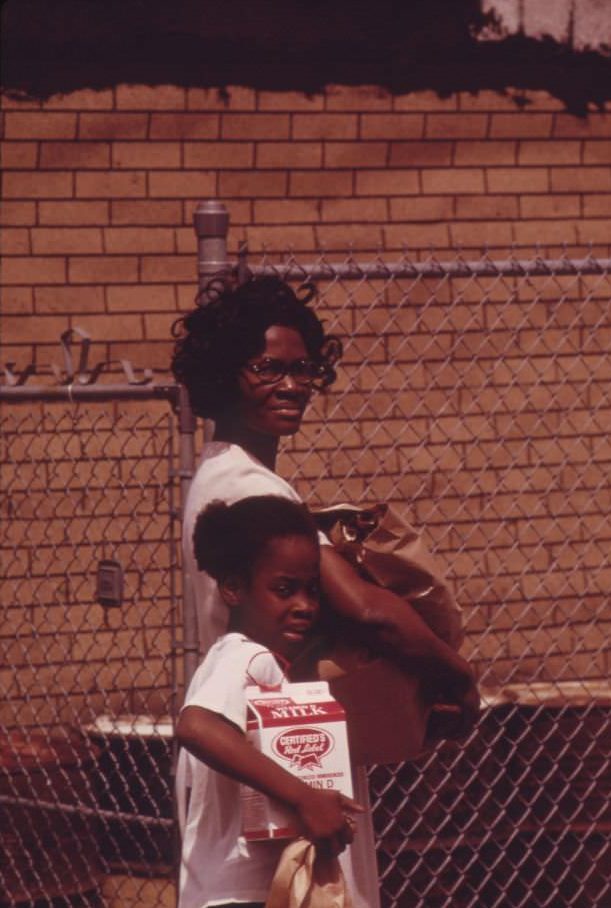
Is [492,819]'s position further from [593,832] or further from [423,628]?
[423,628]

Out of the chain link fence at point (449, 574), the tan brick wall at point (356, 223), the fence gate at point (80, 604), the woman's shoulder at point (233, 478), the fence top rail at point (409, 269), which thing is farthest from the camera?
the tan brick wall at point (356, 223)

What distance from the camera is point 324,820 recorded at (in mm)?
3080

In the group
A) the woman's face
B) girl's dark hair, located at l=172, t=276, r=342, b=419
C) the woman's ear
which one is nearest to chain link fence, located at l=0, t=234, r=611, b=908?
girl's dark hair, located at l=172, t=276, r=342, b=419

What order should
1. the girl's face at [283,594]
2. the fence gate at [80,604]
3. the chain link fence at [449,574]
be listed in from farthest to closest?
the fence gate at [80,604], the chain link fence at [449,574], the girl's face at [283,594]

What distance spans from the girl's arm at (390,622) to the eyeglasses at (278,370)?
0.38 meters

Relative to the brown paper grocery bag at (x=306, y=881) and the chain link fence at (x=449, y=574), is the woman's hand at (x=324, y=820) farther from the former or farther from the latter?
the chain link fence at (x=449, y=574)

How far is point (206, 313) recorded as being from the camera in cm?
370

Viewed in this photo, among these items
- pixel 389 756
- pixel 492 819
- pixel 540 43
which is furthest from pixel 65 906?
pixel 540 43

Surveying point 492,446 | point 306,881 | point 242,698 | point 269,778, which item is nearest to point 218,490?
point 242,698

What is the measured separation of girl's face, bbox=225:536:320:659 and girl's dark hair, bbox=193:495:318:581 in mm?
16

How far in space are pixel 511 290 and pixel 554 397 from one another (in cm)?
43

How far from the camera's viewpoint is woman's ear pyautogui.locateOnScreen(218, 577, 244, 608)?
3.33 m

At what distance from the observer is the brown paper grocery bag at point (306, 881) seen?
9.98ft

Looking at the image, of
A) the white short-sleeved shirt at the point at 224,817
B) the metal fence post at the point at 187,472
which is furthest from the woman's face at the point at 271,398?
the metal fence post at the point at 187,472
